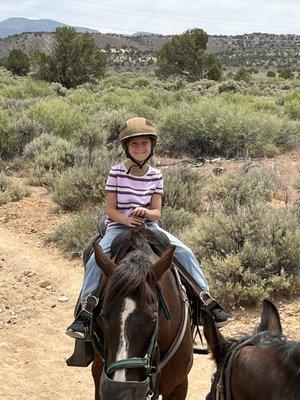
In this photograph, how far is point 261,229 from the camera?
7250 millimetres

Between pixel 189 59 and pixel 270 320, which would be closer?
pixel 270 320

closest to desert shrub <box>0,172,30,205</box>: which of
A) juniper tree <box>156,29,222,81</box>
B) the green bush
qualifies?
juniper tree <box>156,29,222,81</box>

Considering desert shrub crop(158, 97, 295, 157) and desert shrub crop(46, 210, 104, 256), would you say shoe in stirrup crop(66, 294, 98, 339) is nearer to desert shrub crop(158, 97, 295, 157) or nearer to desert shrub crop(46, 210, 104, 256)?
desert shrub crop(46, 210, 104, 256)

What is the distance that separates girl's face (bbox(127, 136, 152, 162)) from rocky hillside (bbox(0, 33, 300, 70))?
69.5 meters

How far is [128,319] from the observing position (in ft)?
8.87

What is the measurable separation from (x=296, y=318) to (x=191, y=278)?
8.39 ft

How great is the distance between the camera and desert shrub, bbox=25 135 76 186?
12.8m

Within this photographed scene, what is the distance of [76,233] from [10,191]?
356 centimetres

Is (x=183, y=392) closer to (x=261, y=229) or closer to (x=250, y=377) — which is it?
(x=250, y=377)

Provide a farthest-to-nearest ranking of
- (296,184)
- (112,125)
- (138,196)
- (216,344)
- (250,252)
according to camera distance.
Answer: (112,125) < (296,184) < (250,252) < (138,196) < (216,344)

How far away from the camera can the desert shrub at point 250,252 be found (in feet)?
21.7

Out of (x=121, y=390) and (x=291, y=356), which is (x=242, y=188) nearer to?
(x=121, y=390)

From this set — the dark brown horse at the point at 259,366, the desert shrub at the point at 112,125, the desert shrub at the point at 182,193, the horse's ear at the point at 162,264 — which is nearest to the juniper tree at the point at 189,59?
the desert shrub at the point at 112,125

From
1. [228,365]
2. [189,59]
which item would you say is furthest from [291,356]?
[189,59]
